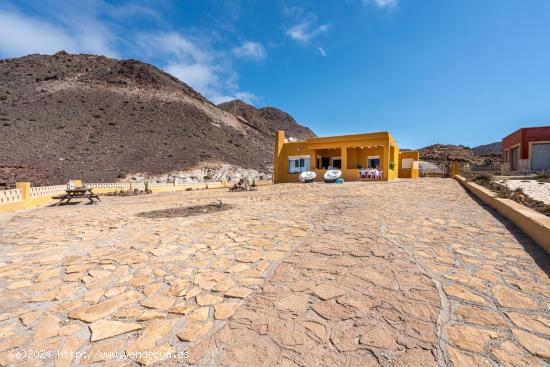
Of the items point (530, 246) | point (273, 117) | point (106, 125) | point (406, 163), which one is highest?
point (273, 117)

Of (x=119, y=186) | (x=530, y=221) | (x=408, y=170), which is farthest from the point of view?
(x=408, y=170)

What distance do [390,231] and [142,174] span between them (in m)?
28.7

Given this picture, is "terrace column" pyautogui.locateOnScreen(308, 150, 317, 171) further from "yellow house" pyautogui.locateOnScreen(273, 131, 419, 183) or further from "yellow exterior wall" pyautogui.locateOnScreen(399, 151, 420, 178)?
"yellow exterior wall" pyautogui.locateOnScreen(399, 151, 420, 178)

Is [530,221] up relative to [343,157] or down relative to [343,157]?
down

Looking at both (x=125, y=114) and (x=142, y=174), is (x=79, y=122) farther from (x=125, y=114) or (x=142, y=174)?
(x=142, y=174)

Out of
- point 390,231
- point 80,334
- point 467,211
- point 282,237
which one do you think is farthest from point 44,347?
point 467,211

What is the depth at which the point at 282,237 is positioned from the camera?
14.0ft

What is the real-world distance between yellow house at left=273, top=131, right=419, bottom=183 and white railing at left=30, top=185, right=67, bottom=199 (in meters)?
13.9

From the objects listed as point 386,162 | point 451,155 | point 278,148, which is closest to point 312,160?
point 278,148

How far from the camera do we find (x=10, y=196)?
870cm

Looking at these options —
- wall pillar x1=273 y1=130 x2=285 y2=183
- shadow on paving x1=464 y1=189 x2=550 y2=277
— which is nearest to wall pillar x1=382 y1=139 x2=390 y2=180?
wall pillar x1=273 y1=130 x2=285 y2=183

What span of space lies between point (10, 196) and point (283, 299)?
36.7ft

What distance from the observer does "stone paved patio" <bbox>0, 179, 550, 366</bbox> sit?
1738 millimetres

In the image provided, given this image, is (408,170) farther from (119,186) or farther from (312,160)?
(119,186)
